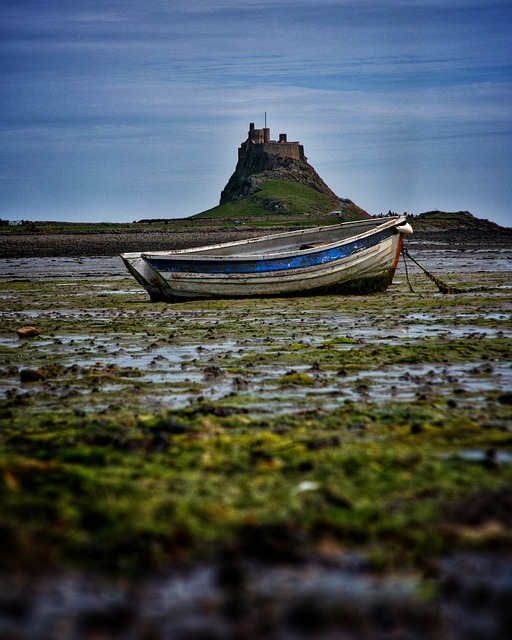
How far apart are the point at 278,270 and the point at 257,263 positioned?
0.55 m

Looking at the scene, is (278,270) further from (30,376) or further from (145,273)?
(30,376)

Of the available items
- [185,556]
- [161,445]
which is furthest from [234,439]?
[185,556]

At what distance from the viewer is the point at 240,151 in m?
174

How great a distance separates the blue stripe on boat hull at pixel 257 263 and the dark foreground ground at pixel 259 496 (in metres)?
7.84

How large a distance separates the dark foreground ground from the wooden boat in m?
7.89

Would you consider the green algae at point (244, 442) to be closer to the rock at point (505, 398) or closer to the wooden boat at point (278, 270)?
the rock at point (505, 398)

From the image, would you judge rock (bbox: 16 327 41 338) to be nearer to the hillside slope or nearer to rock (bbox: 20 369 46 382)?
rock (bbox: 20 369 46 382)

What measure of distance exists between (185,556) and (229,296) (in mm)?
14793

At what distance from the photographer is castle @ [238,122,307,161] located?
162375 millimetres

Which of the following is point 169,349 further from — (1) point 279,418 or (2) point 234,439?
(2) point 234,439

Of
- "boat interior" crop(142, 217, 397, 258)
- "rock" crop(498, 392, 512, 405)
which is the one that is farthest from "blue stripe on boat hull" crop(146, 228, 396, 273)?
"rock" crop(498, 392, 512, 405)

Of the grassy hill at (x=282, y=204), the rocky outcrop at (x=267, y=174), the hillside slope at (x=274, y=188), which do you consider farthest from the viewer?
the rocky outcrop at (x=267, y=174)

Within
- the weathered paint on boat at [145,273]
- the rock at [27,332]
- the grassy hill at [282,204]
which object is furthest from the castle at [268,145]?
the rock at [27,332]

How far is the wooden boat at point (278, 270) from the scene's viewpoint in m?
18.2
